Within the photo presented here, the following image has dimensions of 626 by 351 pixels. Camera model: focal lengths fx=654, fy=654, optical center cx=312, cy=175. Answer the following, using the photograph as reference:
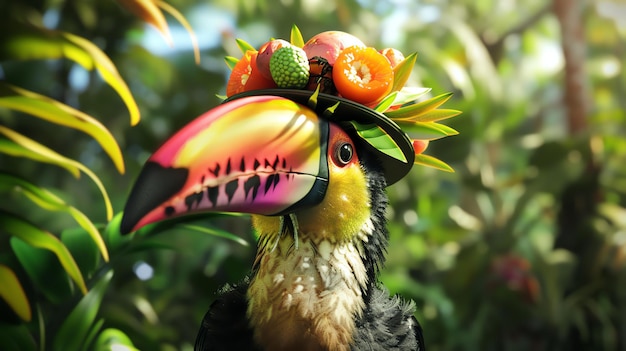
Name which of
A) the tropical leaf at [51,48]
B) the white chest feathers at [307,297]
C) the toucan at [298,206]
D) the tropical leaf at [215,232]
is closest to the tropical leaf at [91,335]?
the tropical leaf at [215,232]

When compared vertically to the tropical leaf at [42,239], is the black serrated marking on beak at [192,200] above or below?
above

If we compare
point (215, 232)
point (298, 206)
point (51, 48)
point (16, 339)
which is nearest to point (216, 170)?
point (298, 206)

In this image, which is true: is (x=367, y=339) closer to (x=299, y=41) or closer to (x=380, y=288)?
(x=380, y=288)

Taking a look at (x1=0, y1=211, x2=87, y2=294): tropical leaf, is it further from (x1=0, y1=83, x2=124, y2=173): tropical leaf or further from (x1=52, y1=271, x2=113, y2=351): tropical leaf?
(x1=0, y1=83, x2=124, y2=173): tropical leaf

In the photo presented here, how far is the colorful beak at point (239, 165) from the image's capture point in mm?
696

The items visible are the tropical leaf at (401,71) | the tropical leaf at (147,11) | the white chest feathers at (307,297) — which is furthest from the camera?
the tropical leaf at (147,11)

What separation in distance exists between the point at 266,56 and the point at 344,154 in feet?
0.57

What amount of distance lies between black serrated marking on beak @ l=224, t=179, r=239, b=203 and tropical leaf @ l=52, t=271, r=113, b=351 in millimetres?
1044

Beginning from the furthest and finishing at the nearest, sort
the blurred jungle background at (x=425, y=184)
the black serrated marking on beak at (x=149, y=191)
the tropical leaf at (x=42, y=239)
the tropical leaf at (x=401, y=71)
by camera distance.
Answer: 1. the blurred jungle background at (x=425, y=184)
2. the tropical leaf at (x=42, y=239)
3. the tropical leaf at (x=401, y=71)
4. the black serrated marking on beak at (x=149, y=191)

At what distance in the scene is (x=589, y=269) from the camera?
3.19m

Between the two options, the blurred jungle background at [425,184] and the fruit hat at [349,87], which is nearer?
the fruit hat at [349,87]

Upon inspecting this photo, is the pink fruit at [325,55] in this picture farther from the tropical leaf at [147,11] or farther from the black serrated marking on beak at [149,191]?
the tropical leaf at [147,11]

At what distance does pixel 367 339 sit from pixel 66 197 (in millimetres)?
1955

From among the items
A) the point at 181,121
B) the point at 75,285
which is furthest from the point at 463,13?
the point at 75,285
